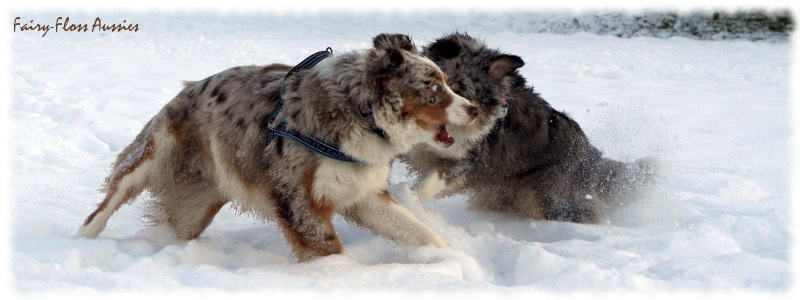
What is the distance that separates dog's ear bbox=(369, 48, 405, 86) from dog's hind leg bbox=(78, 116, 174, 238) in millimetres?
1778

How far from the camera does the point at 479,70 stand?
5699 millimetres

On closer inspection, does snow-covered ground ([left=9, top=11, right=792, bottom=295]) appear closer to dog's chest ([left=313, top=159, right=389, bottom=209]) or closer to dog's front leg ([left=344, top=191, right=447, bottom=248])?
dog's front leg ([left=344, top=191, right=447, bottom=248])

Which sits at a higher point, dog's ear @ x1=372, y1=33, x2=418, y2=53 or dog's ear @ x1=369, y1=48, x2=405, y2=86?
dog's ear @ x1=372, y1=33, x2=418, y2=53

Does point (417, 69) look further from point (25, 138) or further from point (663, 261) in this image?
point (25, 138)

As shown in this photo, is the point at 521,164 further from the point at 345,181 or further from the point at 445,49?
the point at 345,181

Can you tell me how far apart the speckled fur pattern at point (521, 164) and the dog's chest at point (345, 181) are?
1.35 meters

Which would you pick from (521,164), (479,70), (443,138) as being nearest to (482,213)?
(521,164)

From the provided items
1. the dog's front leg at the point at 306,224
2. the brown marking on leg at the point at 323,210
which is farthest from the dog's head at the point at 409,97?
the dog's front leg at the point at 306,224

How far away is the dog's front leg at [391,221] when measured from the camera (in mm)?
4852

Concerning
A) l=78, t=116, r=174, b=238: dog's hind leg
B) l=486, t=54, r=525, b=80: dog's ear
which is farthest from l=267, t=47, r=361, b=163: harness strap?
l=486, t=54, r=525, b=80: dog's ear

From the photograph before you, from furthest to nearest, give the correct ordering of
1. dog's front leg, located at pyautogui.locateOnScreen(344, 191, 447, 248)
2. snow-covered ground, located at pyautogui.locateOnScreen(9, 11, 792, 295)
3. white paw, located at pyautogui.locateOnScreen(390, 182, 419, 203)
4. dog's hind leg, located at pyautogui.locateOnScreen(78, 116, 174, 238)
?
white paw, located at pyautogui.locateOnScreen(390, 182, 419, 203) → dog's hind leg, located at pyautogui.locateOnScreen(78, 116, 174, 238) → dog's front leg, located at pyautogui.locateOnScreen(344, 191, 447, 248) → snow-covered ground, located at pyautogui.locateOnScreen(9, 11, 792, 295)

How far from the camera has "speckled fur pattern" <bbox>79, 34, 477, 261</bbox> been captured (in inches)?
172

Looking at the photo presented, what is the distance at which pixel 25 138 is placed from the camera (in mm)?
7727

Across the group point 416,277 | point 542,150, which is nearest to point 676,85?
point 542,150
